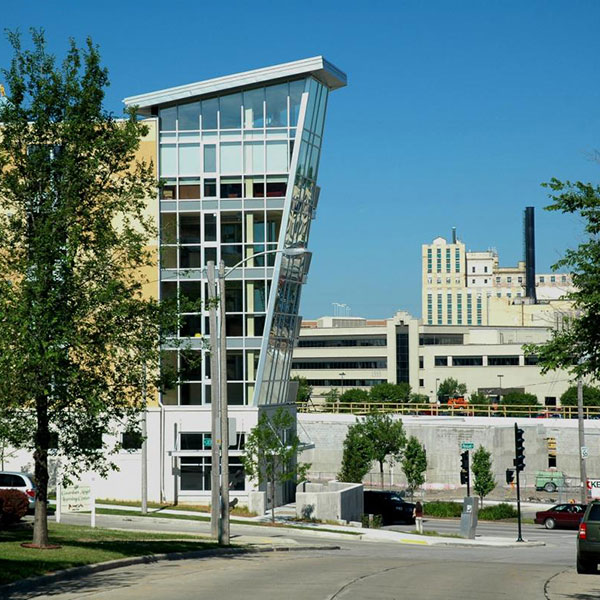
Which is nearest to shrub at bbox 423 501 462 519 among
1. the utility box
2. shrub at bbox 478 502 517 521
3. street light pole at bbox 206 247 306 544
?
shrub at bbox 478 502 517 521

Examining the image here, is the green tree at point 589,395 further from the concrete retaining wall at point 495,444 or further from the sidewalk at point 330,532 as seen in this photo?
the sidewalk at point 330,532

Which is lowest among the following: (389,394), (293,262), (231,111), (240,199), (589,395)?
(589,395)

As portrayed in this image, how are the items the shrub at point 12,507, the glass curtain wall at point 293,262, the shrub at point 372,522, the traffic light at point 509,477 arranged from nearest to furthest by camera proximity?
the shrub at point 12,507
the shrub at point 372,522
the glass curtain wall at point 293,262
the traffic light at point 509,477

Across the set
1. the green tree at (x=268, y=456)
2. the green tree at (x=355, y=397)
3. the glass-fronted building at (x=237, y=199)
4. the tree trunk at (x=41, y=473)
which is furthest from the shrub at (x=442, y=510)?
the green tree at (x=355, y=397)

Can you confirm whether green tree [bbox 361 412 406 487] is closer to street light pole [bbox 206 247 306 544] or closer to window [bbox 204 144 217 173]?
window [bbox 204 144 217 173]

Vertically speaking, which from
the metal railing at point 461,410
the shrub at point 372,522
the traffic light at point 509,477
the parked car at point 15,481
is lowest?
the shrub at point 372,522

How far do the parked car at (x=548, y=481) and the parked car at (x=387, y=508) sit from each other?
93.2 ft

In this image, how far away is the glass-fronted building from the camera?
50.5 metres

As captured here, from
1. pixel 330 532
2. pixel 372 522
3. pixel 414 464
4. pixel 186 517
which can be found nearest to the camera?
pixel 330 532

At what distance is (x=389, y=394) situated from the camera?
139m

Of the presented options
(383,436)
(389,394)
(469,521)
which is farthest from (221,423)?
(389,394)

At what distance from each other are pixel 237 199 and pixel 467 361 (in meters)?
111

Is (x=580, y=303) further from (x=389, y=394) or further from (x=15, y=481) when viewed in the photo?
(x=389, y=394)

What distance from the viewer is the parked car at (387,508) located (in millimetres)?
53844
